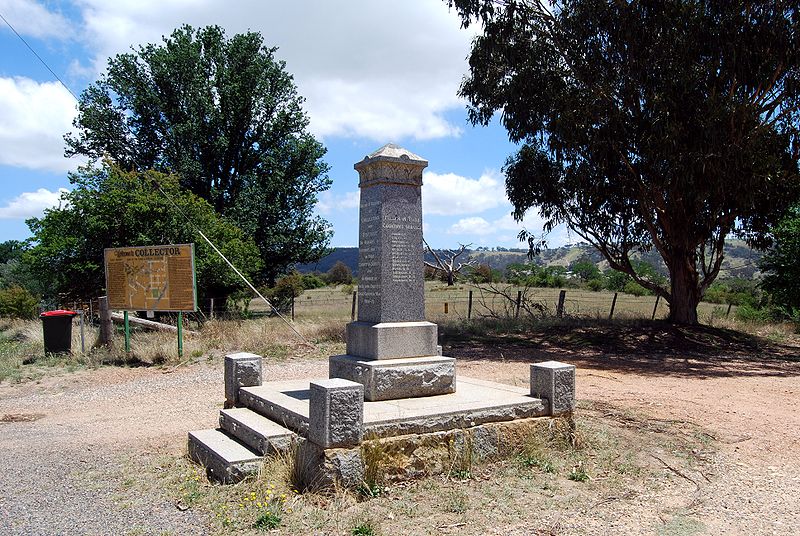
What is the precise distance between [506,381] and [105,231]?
1451cm

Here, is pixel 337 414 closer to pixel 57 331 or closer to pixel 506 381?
pixel 506 381

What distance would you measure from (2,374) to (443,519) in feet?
36.6

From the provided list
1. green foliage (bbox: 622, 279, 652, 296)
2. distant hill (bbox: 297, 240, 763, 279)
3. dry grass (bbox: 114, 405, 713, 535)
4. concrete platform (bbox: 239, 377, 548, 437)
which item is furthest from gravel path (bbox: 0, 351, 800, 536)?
distant hill (bbox: 297, 240, 763, 279)

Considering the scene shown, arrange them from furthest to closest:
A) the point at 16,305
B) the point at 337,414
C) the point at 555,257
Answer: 1. the point at 555,257
2. the point at 16,305
3. the point at 337,414

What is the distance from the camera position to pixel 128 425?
8867mm

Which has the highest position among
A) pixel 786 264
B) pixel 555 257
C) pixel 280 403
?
pixel 555 257

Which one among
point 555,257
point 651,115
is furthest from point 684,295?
point 555,257

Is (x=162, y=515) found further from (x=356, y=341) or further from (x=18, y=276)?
(x=18, y=276)

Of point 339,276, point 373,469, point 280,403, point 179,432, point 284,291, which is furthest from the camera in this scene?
point 339,276

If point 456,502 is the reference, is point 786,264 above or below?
above

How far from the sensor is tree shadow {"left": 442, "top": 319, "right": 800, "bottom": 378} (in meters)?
14.5

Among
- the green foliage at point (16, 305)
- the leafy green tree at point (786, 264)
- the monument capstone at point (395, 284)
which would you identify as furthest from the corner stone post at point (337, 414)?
the green foliage at point (16, 305)

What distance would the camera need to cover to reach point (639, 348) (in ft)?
58.1

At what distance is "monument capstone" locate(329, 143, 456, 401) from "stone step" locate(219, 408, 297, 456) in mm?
1099
